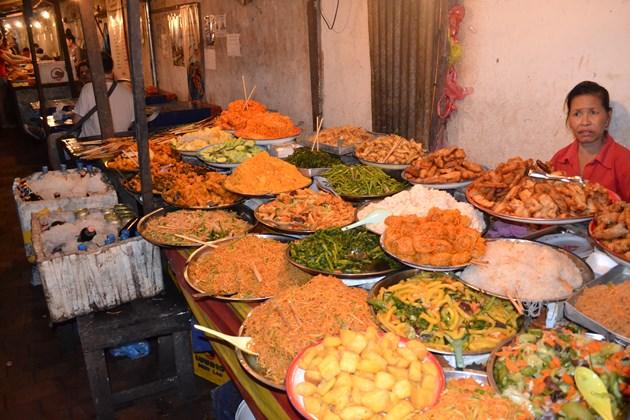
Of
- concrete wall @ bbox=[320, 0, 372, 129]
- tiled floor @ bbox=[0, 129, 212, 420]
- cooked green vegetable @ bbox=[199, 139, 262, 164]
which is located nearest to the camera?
tiled floor @ bbox=[0, 129, 212, 420]

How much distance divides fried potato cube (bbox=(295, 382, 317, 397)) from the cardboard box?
103 inches

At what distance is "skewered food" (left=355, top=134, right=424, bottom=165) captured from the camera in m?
4.29

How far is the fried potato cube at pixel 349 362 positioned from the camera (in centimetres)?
167

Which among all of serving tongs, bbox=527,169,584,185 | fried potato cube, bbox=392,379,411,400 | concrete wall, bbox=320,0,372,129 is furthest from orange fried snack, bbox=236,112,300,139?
fried potato cube, bbox=392,379,411,400

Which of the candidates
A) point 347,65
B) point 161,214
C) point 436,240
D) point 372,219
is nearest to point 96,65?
point 347,65

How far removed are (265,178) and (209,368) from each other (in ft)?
5.80

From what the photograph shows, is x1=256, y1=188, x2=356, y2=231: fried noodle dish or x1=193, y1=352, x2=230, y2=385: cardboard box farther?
x1=193, y1=352, x2=230, y2=385: cardboard box

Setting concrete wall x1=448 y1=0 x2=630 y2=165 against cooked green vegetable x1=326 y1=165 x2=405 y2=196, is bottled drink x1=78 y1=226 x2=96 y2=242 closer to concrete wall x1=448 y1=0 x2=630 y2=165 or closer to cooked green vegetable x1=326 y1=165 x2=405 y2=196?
cooked green vegetable x1=326 y1=165 x2=405 y2=196

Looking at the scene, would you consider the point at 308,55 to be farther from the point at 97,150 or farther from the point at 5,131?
the point at 5,131

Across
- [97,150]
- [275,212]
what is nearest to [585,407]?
[275,212]

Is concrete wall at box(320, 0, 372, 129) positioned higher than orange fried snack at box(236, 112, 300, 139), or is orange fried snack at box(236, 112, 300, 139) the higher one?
concrete wall at box(320, 0, 372, 129)

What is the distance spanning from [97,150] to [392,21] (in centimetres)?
428

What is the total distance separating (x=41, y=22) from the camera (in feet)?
90.2

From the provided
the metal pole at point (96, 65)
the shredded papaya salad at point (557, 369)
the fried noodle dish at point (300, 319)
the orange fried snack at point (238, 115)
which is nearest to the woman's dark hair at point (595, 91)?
the shredded papaya salad at point (557, 369)
